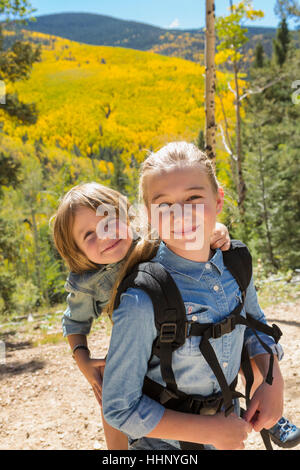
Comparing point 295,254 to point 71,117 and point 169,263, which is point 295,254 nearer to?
point 169,263

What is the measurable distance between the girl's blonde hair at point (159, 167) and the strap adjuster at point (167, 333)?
0.92 ft

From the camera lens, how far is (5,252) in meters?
10.9

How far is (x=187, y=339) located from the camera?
1198mm

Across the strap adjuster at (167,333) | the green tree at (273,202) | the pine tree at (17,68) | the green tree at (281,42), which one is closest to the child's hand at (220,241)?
the strap adjuster at (167,333)

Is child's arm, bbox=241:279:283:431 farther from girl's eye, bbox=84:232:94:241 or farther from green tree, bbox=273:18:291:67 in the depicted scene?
green tree, bbox=273:18:291:67

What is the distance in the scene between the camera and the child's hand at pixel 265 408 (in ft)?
4.34

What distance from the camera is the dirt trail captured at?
332cm

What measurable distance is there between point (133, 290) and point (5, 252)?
10589mm

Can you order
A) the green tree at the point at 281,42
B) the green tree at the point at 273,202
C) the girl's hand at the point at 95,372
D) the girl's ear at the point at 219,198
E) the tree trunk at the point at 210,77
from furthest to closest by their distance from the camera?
the green tree at the point at 281,42, the green tree at the point at 273,202, the tree trunk at the point at 210,77, the girl's hand at the point at 95,372, the girl's ear at the point at 219,198

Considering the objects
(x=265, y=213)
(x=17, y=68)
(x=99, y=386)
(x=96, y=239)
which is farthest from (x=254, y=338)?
(x=265, y=213)

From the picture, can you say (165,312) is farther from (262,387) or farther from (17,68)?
(17,68)

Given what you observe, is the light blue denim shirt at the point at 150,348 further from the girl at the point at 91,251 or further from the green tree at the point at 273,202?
the green tree at the point at 273,202

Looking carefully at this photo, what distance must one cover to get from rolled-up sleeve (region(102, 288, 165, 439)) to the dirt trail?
7.07 ft

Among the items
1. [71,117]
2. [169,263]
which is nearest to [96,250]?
[169,263]
